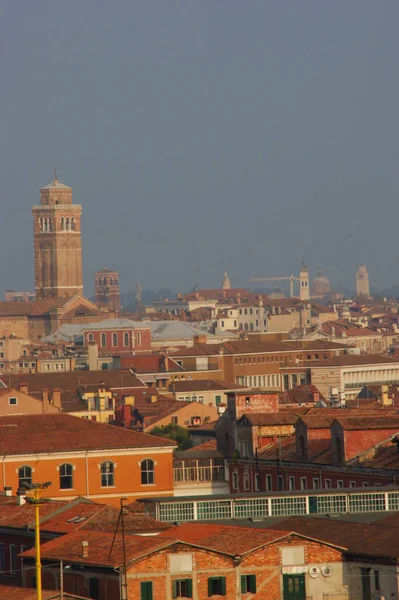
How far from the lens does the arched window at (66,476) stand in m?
47.5

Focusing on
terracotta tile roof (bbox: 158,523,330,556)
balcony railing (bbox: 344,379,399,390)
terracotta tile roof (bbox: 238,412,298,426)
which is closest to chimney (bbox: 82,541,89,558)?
terracotta tile roof (bbox: 158,523,330,556)

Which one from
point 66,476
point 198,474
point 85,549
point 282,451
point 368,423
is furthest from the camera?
point 198,474

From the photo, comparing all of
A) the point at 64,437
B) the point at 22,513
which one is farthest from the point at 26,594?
the point at 64,437

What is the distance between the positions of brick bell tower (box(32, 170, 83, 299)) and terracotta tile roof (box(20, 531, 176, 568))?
15990cm

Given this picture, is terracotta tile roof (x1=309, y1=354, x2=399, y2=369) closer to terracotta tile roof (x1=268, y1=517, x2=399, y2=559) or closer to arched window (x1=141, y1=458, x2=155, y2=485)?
arched window (x1=141, y1=458, x2=155, y2=485)

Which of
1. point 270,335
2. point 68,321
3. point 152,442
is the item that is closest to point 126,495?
point 152,442

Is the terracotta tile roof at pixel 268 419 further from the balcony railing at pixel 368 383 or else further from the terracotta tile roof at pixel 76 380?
the balcony railing at pixel 368 383

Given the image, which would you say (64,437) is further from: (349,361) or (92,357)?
(92,357)

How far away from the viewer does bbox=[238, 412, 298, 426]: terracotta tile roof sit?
5012cm

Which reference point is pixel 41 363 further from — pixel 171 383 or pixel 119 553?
pixel 119 553

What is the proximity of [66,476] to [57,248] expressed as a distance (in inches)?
5757

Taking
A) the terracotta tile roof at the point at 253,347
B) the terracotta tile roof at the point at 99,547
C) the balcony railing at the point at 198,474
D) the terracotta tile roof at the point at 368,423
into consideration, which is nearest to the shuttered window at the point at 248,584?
the terracotta tile roof at the point at 99,547

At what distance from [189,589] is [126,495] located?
58.7ft

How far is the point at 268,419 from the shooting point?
1983 inches
